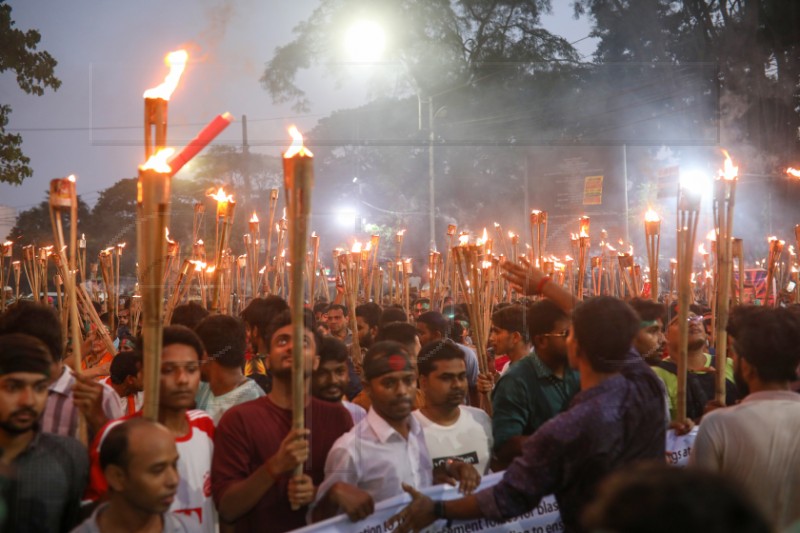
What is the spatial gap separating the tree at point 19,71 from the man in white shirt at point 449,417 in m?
8.20

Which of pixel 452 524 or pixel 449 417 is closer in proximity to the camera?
pixel 452 524

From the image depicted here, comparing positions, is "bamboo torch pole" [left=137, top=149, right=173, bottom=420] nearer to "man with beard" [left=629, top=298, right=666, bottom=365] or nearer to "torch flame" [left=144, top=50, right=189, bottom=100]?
"torch flame" [left=144, top=50, right=189, bottom=100]

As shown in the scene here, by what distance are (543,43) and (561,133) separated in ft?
11.6

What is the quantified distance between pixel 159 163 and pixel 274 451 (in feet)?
4.15

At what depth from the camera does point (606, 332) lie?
2654mm

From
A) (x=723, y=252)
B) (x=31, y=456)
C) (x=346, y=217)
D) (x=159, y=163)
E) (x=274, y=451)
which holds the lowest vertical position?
(x=274, y=451)

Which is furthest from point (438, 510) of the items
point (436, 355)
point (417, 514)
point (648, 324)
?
point (648, 324)

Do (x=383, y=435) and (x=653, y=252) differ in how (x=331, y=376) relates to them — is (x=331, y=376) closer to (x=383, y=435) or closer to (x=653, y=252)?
(x=383, y=435)

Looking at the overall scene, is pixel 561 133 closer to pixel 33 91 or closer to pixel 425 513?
pixel 33 91

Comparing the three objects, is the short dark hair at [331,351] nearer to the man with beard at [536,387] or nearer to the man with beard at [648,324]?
the man with beard at [536,387]

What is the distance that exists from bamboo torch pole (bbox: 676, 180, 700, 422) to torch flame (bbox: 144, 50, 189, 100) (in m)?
2.31

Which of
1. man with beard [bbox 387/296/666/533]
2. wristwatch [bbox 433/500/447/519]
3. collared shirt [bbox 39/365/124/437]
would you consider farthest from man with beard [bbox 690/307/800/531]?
collared shirt [bbox 39/365/124/437]

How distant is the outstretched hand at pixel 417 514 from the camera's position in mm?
2814

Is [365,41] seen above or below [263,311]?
above
